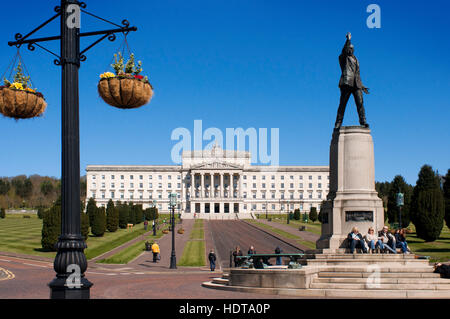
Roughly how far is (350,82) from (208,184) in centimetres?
14518

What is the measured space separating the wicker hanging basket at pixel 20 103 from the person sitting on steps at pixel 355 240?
Answer: 14614mm

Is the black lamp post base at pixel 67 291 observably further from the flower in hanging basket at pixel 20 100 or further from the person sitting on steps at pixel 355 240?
the person sitting on steps at pixel 355 240

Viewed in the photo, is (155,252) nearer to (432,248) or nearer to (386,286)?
(432,248)

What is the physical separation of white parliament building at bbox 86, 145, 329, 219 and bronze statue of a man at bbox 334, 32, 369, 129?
141 m

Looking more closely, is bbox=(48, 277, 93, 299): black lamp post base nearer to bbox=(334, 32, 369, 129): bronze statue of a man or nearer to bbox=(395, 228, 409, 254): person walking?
bbox=(395, 228, 409, 254): person walking

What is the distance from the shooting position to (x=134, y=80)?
330 inches

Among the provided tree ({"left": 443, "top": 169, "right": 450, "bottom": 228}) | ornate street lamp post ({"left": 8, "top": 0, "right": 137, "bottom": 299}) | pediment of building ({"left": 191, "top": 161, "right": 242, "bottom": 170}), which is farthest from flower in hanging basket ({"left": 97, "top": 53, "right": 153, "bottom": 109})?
pediment of building ({"left": 191, "top": 161, "right": 242, "bottom": 170})

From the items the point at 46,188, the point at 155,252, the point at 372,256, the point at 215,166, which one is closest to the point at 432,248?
the point at 155,252

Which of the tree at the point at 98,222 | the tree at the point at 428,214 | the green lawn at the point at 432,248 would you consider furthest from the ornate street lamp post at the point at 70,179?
the tree at the point at 98,222

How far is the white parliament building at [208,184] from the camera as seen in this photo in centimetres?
16650

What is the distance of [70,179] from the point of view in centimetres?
706

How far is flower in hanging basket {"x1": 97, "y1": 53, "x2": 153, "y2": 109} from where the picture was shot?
8.30 metres
